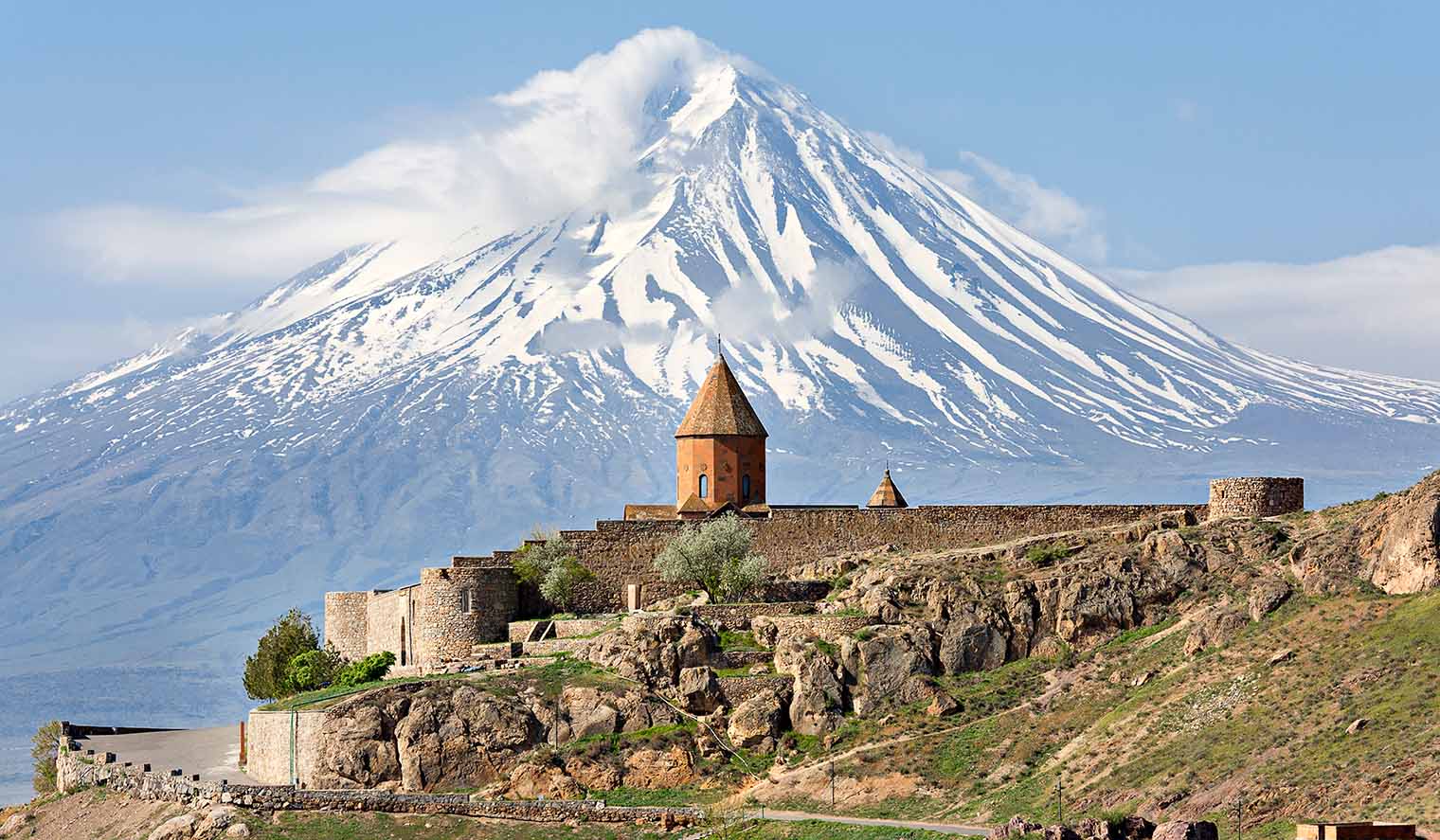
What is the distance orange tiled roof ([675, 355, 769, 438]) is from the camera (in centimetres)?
6756

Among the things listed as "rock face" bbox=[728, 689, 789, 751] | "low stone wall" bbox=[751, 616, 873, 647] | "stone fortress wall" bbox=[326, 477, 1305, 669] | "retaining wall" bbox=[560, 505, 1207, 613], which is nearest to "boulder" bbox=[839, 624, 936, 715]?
"low stone wall" bbox=[751, 616, 873, 647]

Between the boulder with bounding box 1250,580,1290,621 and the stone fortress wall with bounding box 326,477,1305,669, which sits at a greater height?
the stone fortress wall with bounding box 326,477,1305,669

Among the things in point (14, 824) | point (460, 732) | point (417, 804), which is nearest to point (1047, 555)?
point (460, 732)

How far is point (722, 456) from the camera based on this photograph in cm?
6750

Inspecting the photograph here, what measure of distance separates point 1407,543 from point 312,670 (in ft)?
104

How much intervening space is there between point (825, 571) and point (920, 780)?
12754 mm

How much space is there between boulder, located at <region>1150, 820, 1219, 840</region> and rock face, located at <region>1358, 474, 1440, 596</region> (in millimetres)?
13525

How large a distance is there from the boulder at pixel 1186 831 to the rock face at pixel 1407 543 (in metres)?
13.5

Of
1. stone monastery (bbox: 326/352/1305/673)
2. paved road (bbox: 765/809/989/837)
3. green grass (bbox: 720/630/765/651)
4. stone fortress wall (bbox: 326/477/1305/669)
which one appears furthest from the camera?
stone fortress wall (bbox: 326/477/1305/669)

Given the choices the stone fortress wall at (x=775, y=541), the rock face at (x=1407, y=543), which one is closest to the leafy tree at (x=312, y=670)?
the stone fortress wall at (x=775, y=541)

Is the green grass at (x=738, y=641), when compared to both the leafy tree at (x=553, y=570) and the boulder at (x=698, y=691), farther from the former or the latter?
the leafy tree at (x=553, y=570)

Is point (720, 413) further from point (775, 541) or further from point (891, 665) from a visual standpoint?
point (891, 665)

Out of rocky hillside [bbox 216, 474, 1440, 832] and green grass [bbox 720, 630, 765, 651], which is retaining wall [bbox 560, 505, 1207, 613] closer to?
rocky hillside [bbox 216, 474, 1440, 832]

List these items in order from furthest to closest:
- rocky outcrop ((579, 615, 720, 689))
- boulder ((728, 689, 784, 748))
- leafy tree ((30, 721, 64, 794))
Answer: leafy tree ((30, 721, 64, 794)) → rocky outcrop ((579, 615, 720, 689)) → boulder ((728, 689, 784, 748))
